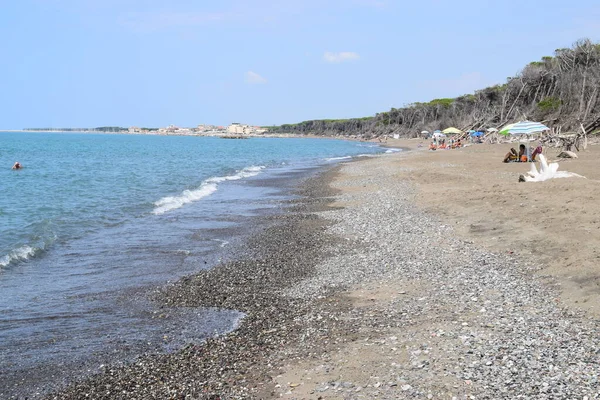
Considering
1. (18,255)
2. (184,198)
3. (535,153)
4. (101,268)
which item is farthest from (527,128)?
(18,255)

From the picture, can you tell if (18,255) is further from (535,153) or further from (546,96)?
(546,96)

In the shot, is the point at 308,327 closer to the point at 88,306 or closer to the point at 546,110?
the point at 88,306

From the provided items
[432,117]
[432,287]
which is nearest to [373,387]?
[432,287]

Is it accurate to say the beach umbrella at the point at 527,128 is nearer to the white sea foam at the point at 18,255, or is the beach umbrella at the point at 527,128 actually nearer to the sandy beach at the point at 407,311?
the sandy beach at the point at 407,311

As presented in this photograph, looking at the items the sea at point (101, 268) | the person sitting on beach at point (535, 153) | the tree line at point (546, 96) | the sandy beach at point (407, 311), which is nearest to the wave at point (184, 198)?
the sea at point (101, 268)

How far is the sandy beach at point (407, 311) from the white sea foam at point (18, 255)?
6.36 metres

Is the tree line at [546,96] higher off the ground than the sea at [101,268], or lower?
higher

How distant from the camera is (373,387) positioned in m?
6.09

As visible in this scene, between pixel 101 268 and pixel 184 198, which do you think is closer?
pixel 101 268

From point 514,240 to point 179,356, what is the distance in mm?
9054

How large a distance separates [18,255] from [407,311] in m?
12.5

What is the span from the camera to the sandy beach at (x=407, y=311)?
20.5ft

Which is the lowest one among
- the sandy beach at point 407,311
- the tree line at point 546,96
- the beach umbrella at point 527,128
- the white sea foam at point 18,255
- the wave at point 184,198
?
the white sea foam at point 18,255

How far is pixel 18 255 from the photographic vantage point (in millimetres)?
15555
